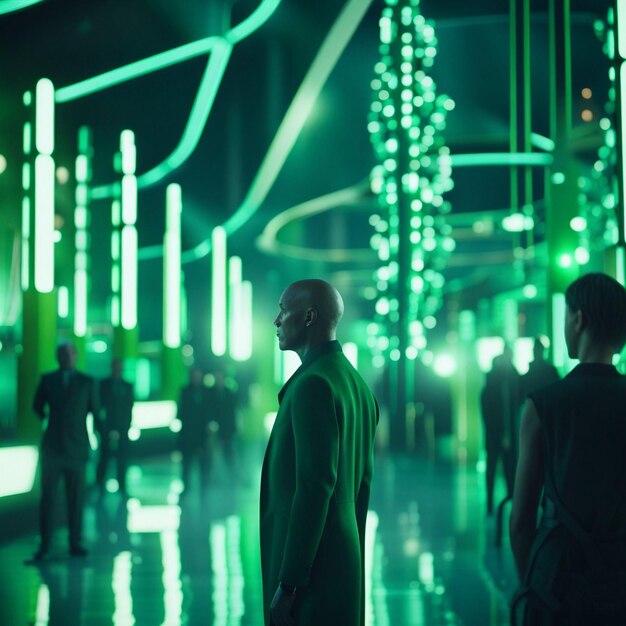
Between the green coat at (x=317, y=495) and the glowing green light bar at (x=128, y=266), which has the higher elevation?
A: the glowing green light bar at (x=128, y=266)

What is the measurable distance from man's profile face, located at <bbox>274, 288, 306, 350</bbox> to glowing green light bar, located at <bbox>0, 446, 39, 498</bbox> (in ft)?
24.4

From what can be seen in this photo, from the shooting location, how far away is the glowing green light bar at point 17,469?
1012cm

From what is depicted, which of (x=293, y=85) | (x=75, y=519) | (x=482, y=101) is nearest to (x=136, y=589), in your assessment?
(x=75, y=519)

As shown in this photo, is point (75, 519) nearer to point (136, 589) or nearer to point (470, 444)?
point (136, 589)

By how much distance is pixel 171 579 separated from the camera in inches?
299

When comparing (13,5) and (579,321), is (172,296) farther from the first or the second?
(579,321)

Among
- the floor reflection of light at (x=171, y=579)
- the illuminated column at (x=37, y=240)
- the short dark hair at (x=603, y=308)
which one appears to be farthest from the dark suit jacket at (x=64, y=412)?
the short dark hair at (x=603, y=308)

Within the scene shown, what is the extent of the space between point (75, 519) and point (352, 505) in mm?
6276

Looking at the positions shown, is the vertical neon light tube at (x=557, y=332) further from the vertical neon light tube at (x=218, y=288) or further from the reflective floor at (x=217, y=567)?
the vertical neon light tube at (x=218, y=288)

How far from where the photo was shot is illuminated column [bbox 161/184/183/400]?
1928 centimetres

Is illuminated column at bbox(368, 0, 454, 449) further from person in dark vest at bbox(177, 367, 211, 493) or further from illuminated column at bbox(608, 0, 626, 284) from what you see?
illuminated column at bbox(608, 0, 626, 284)

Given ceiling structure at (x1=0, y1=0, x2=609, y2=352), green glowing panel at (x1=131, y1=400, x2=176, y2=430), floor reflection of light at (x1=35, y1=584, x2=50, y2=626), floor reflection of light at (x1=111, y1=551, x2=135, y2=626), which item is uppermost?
ceiling structure at (x1=0, y1=0, x2=609, y2=352)

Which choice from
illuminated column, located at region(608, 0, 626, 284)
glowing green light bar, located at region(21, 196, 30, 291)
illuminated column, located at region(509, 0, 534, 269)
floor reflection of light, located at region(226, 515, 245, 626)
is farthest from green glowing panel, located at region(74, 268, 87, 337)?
illuminated column, located at region(608, 0, 626, 284)

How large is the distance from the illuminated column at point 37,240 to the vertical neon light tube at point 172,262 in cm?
766
